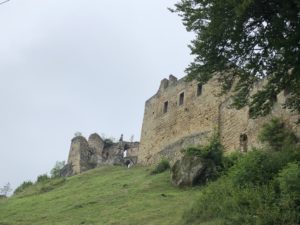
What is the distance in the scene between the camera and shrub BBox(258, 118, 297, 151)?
2145cm

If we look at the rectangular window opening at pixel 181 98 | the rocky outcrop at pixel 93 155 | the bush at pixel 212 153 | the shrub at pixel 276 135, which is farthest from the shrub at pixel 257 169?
the rocky outcrop at pixel 93 155

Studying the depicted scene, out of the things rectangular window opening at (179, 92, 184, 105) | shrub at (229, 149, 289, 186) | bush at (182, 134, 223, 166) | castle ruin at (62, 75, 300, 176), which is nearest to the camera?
shrub at (229, 149, 289, 186)

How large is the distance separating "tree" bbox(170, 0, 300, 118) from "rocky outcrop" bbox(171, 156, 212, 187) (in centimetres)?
660

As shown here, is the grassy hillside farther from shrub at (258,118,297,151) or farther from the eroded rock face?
shrub at (258,118,297,151)

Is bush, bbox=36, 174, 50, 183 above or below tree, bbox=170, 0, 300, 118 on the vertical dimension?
below

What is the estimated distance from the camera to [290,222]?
12266 millimetres

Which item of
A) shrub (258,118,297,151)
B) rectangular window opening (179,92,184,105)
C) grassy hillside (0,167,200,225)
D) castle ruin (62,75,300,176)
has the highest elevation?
rectangular window opening (179,92,184,105)

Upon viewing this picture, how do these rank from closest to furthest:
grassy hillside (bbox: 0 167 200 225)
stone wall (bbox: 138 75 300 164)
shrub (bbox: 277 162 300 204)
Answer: shrub (bbox: 277 162 300 204), grassy hillside (bbox: 0 167 200 225), stone wall (bbox: 138 75 300 164)

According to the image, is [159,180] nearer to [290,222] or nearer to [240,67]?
[240,67]

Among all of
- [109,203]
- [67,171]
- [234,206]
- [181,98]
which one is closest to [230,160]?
[109,203]

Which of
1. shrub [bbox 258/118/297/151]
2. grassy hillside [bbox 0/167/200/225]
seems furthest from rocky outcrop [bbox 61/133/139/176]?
shrub [bbox 258/118/297/151]

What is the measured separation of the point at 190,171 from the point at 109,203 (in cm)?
352

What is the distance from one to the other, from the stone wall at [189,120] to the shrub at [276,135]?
1.86ft

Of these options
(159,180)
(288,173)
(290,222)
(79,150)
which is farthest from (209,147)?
(79,150)
